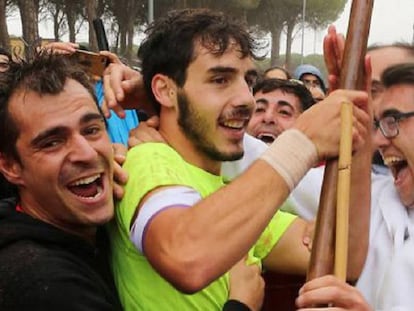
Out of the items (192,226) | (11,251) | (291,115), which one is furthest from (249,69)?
(291,115)

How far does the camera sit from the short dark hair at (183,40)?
2.15 meters

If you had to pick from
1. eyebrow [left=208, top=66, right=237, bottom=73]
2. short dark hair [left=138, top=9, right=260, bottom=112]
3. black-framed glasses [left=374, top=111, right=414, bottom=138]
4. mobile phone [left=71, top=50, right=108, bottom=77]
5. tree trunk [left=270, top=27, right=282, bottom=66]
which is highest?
short dark hair [left=138, top=9, right=260, bottom=112]

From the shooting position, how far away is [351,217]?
6.52 ft

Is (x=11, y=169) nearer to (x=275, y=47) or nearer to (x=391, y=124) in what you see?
(x=391, y=124)

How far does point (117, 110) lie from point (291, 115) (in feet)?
7.96

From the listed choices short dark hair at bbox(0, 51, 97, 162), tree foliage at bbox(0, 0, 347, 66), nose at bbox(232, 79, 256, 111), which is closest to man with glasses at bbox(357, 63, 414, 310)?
nose at bbox(232, 79, 256, 111)

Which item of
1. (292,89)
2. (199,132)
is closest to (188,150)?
(199,132)

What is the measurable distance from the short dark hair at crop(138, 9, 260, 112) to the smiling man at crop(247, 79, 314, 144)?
2.11 m

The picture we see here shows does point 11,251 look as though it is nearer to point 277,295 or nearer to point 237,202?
point 237,202

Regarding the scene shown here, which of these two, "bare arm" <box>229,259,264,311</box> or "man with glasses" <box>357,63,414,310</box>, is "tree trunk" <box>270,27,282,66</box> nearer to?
"man with glasses" <box>357,63,414,310</box>

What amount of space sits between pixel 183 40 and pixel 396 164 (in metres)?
0.84

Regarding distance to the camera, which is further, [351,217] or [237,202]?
[351,217]

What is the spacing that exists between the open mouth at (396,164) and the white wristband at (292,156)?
80cm

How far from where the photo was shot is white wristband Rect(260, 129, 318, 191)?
5.16 ft
